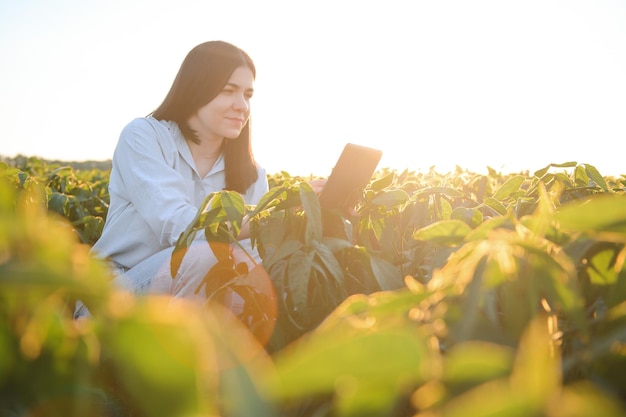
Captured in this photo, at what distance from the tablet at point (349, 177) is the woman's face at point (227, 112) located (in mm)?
1972

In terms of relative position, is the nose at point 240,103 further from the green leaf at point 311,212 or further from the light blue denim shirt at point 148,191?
the green leaf at point 311,212

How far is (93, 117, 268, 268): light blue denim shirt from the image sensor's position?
9.79 ft

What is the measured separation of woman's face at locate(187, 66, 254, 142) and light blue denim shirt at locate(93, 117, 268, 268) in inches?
6.9

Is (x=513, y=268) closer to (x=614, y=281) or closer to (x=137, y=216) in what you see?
(x=614, y=281)

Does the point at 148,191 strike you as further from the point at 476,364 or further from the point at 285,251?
the point at 476,364

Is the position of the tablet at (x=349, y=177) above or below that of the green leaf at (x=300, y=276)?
above

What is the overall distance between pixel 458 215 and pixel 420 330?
3.17ft

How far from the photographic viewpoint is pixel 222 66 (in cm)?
373

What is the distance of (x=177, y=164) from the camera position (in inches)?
142

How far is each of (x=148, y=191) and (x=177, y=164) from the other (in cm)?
60

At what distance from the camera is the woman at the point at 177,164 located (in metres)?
2.98

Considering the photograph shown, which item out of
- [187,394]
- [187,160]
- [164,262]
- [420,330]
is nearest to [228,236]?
[420,330]

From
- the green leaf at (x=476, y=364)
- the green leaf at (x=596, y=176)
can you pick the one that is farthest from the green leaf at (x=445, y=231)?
the green leaf at (x=596, y=176)

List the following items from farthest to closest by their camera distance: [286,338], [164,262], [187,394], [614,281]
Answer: [164,262] → [286,338] → [614,281] → [187,394]
